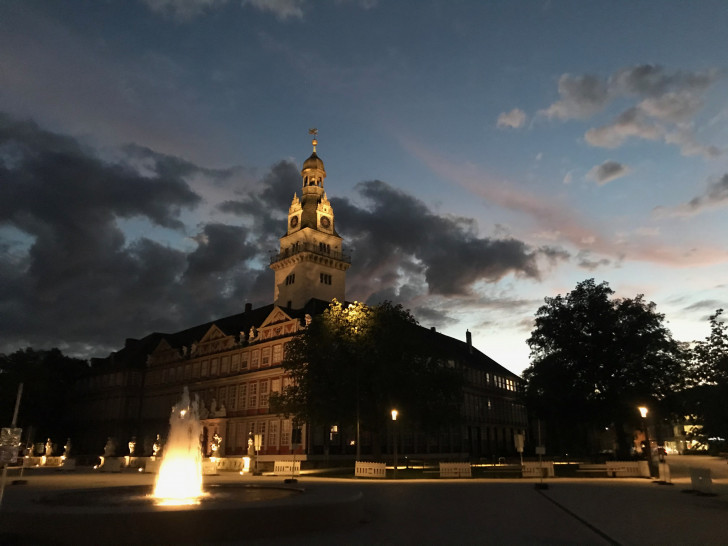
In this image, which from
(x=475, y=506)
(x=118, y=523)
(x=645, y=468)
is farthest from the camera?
(x=645, y=468)

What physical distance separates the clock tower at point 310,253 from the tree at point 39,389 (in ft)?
110

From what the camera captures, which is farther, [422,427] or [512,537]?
[422,427]

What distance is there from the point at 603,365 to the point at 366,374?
21191 mm

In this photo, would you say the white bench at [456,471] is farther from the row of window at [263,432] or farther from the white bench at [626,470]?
the row of window at [263,432]

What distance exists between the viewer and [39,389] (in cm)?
7275

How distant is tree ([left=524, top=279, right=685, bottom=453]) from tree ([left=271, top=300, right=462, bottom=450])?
961 centimetres

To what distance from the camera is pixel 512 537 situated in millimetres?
12453

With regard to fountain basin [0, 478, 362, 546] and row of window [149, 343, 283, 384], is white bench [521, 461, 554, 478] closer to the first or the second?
fountain basin [0, 478, 362, 546]

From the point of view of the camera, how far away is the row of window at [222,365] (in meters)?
60.3

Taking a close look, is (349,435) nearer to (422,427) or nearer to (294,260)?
(422,427)

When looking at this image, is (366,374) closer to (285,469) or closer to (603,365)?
(285,469)

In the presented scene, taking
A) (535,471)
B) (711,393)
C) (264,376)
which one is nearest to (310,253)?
(264,376)

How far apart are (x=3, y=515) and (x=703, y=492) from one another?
23101 millimetres

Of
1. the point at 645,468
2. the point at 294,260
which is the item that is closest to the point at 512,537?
the point at 645,468
